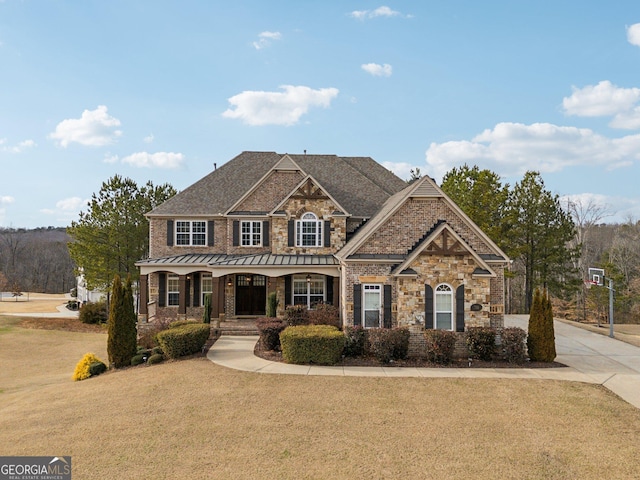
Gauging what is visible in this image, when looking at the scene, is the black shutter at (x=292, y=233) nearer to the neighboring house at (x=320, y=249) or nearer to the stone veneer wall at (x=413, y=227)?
the neighboring house at (x=320, y=249)

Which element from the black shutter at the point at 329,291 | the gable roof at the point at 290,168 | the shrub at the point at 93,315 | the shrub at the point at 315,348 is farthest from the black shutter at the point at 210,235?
the shrub at the point at 93,315

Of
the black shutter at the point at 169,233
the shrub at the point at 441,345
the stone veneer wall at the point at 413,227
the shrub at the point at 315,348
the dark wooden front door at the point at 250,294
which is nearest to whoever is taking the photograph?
the shrub at the point at 315,348

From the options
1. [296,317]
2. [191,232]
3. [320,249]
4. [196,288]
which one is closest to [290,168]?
[320,249]

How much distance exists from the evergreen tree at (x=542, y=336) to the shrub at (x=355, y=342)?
637 centimetres

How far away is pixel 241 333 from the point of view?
779 inches

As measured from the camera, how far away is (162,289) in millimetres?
23203

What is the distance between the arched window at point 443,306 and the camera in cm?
1574

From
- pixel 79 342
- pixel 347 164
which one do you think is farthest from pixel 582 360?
pixel 79 342

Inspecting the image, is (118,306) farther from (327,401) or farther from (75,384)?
(327,401)

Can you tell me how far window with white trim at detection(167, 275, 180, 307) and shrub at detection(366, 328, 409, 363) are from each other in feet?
42.9

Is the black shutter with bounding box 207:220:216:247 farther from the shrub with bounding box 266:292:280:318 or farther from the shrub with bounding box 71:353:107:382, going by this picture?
the shrub with bounding box 71:353:107:382

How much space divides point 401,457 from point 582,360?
11916 mm

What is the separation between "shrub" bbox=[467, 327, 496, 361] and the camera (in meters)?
14.8

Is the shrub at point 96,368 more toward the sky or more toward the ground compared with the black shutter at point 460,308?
more toward the ground
